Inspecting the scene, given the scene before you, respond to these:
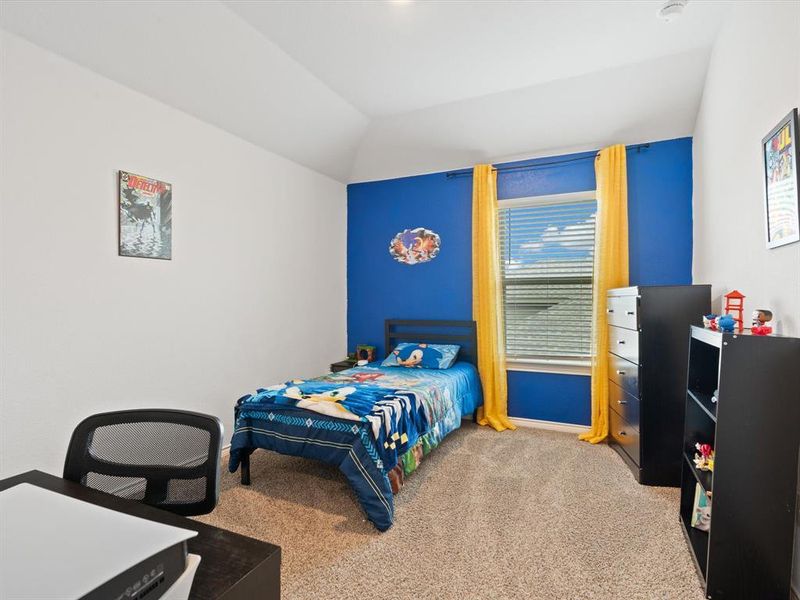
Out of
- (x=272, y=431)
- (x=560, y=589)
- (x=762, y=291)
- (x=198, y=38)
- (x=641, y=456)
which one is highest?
(x=198, y=38)

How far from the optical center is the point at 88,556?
0.58 meters

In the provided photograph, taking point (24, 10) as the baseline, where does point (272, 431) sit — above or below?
below

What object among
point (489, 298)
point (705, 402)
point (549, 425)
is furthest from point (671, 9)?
point (549, 425)

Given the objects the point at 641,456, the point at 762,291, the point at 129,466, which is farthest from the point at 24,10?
the point at 641,456

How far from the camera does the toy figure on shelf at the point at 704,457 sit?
204cm

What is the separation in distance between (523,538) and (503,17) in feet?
9.65

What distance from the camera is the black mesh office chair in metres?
1.19

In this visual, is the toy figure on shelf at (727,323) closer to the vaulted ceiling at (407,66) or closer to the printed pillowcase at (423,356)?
the vaulted ceiling at (407,66)

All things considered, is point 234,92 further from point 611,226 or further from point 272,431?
point 611,226

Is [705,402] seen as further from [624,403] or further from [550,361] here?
[550,361]

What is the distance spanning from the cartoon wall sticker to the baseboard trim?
1824mm

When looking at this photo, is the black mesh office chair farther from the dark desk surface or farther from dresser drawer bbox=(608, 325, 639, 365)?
dresser drawer bbox=(608, 325, 639, 365)

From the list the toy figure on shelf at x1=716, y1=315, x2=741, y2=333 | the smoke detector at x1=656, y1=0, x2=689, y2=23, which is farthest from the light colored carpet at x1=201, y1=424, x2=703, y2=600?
the smoke detector at x1=656, y1=0, x2=689, y2=23

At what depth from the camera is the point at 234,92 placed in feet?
10.2
